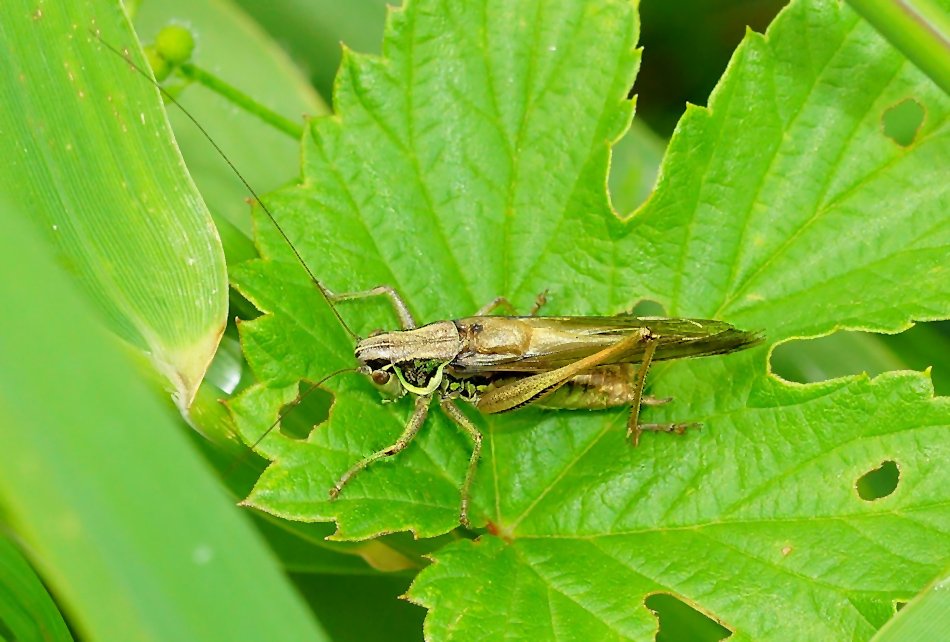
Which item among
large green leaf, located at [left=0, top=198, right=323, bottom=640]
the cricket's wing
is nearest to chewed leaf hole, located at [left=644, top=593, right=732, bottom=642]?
the cricket's wing

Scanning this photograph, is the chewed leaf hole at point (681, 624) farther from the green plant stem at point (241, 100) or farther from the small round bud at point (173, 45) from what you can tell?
the small round bud at point (173, 45)

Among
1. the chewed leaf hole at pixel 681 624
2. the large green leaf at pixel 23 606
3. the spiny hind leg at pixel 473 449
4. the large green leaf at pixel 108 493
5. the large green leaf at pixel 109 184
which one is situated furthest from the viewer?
the chewed leaf hole at pixel 681 624

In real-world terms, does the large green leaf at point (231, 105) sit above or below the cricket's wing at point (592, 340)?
above

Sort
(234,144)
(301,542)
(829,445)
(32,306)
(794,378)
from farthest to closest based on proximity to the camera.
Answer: (234,144) → (794,378) → (301,542) → (829,445) → (32,306)

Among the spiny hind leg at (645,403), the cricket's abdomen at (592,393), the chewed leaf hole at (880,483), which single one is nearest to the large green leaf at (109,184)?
the cricket's abdomen at (592,393)

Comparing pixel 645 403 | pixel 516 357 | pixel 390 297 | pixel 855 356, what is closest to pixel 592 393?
pixel 645 403

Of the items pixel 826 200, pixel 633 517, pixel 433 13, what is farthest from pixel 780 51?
pixel 633 517

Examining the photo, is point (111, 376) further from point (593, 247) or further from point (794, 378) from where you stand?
point (794, 378)
